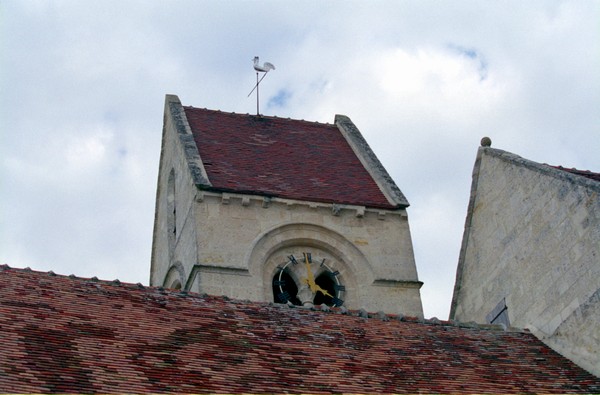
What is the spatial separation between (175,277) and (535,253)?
955 centimetres

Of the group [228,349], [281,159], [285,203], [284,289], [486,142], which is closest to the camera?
[228,349]

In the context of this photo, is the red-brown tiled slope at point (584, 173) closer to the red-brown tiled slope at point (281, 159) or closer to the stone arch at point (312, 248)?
the stone arch at point (312, 248)

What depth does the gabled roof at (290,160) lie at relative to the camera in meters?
22.4

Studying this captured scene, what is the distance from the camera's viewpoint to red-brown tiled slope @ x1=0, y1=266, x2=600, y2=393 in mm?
10562

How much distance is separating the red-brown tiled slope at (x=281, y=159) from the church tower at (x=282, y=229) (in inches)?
1.1

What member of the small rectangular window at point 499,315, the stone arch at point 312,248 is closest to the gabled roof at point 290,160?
the stone arch at point 312,248

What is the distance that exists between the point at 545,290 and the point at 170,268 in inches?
400

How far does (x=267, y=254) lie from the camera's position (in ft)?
70.5

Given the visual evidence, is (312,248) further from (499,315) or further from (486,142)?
(499,315)

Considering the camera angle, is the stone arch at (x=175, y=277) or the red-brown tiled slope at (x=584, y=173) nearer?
the red-brown tiled slope at (x=584, y=173)

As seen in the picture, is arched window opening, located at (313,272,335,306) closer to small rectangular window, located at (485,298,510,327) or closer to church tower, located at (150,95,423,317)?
church tower, located at (150,95,423,317)

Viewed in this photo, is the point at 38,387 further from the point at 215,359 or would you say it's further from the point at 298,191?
the point at 298,191

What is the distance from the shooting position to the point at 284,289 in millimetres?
21375

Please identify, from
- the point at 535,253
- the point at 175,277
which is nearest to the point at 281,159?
the point at 175,277
